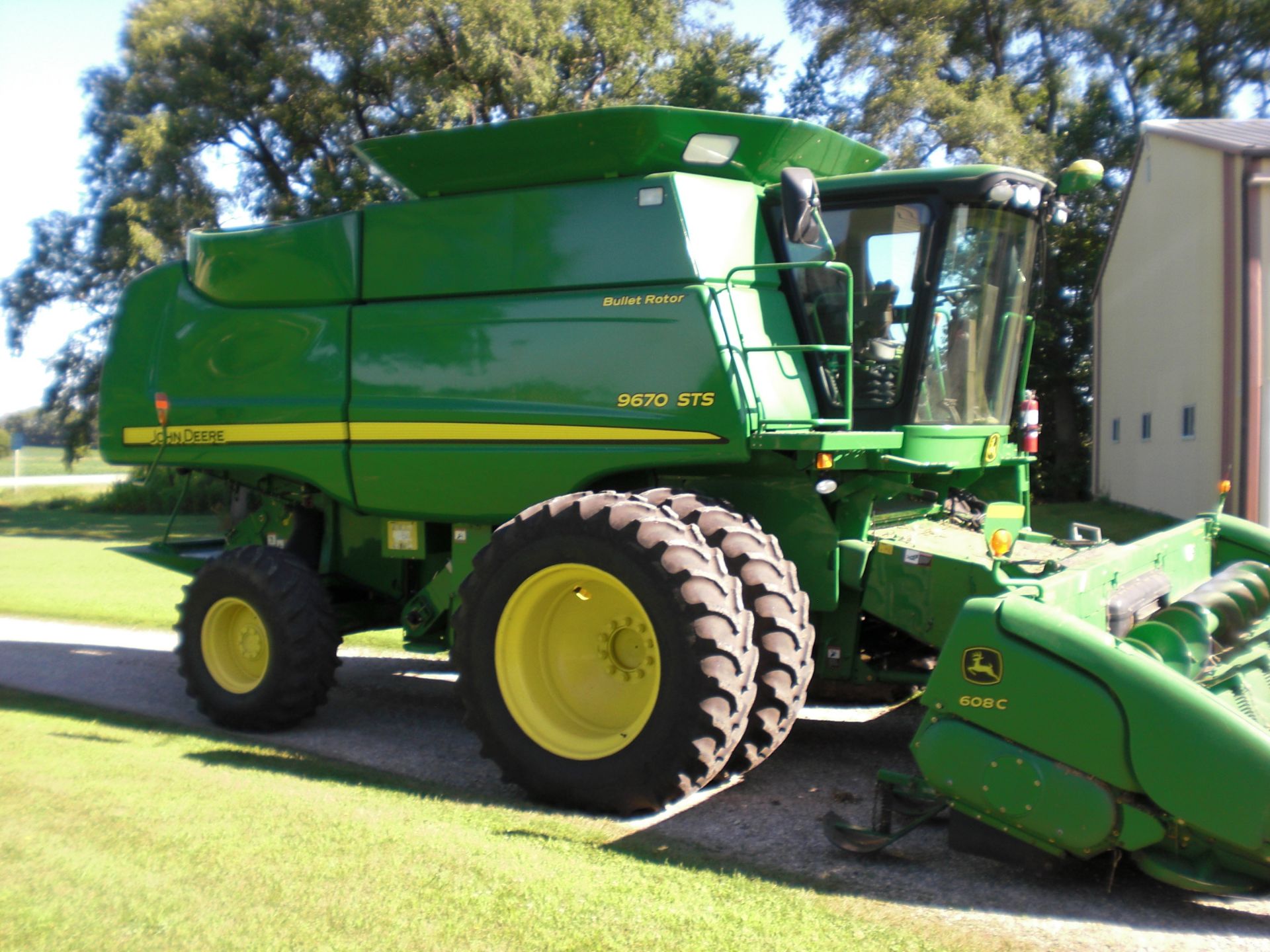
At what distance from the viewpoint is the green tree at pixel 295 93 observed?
2297cm

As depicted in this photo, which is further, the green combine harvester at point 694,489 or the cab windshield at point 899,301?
the cab windshield at point 899,301

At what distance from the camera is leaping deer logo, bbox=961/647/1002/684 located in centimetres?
405

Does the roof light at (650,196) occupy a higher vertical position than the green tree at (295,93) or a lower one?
lower

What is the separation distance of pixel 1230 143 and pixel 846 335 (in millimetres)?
11403

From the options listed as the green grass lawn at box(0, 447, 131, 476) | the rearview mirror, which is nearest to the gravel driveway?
the rearview mirror

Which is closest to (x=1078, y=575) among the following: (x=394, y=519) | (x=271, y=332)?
(x=394, y=519)

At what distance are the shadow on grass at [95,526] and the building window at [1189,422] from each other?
1714cm

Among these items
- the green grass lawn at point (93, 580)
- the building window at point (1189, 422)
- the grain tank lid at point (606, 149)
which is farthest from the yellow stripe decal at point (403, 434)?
the building window at point (1189, 422)

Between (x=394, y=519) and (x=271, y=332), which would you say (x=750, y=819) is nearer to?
(x=394, y=519)

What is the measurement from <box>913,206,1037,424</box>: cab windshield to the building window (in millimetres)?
11503

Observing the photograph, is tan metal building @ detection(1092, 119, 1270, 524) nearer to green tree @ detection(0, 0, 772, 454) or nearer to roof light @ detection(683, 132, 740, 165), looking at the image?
green tree @ detection(0, 0, 772, 454)

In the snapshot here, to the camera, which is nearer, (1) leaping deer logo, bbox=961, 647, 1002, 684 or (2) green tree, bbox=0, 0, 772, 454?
(1) leaping deer logo, bbox=961, 647, 1002, 684

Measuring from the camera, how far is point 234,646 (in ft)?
23.9

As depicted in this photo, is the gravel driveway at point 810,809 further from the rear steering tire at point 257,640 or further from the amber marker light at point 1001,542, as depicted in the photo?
the amber marker light at point 1001,542
